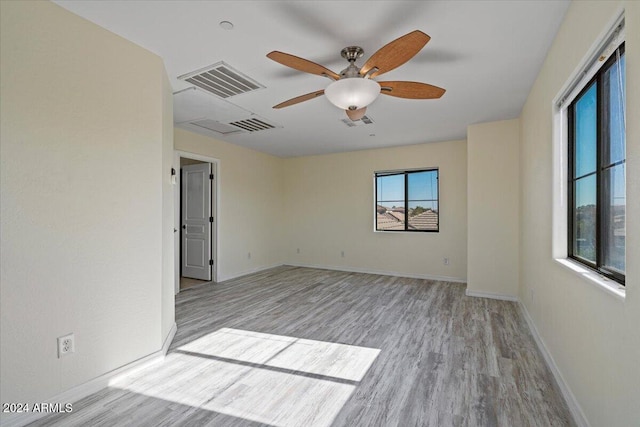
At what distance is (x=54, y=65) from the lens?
5.93ft

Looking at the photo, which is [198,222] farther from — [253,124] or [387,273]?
[387,273]

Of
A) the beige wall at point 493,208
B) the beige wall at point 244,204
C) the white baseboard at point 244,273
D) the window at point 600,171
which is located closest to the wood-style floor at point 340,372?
the beige wall at point 493,208

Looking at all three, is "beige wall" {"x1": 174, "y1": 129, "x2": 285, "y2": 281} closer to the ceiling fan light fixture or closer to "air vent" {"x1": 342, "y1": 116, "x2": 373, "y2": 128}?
"air vent" {"x1": 342, "y1": 116, "x2": 373, "y2": 128}

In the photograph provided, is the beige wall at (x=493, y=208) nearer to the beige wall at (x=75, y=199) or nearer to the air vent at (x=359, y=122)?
the air vent at (x=359, y=122)

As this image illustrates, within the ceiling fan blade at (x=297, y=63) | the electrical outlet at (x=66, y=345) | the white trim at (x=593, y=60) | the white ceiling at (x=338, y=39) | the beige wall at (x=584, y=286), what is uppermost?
the white ceiling at (x=338, y=39)

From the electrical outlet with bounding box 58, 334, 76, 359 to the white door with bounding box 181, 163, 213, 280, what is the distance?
3.33 m

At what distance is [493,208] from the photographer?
13.5ft

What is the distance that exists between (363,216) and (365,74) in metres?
4.11

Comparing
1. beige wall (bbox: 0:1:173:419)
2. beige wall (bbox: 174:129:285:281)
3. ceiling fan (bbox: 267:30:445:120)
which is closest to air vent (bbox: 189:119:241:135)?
beige wall (bbox: 174:129:285:281)

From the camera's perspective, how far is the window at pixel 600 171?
4.62 ft

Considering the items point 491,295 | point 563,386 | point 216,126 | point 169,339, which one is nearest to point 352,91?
point 563,386

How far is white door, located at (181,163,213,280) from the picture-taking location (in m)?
5.21

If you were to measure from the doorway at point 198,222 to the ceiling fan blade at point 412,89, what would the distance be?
3.65 metres

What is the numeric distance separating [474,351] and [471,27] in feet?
8.59
